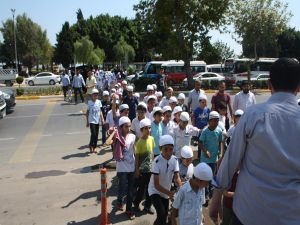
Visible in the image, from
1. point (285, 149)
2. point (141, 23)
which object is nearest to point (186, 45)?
point (141, 23)

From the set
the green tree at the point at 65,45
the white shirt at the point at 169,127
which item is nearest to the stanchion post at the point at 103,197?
the white shirt at the point at 169,127

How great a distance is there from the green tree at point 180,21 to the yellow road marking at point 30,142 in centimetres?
1252

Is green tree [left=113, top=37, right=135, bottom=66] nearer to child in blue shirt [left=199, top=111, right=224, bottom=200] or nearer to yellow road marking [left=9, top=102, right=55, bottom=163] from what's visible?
yellow road marking [left=9, top=102, right=55, bottom=163]

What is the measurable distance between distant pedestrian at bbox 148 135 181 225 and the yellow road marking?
6.65 m

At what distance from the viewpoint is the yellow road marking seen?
12059mm

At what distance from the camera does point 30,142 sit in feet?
46.9

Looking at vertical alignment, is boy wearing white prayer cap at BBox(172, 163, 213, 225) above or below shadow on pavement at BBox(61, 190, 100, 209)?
above

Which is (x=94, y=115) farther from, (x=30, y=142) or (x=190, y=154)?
(x=190, y=154)

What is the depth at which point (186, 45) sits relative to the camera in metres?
31.2

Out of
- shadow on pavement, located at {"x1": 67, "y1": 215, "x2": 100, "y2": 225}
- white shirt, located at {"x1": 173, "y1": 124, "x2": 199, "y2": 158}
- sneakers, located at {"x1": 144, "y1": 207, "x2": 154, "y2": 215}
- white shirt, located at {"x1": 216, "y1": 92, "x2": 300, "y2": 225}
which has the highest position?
white shirt, located at {"x1": 216, "y1": 92, "x2": 300, "y2": 225}

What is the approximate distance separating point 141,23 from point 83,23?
159 ft

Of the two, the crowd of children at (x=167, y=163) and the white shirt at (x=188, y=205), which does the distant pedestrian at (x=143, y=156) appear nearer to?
the crowd of children at (x=167, y=163)

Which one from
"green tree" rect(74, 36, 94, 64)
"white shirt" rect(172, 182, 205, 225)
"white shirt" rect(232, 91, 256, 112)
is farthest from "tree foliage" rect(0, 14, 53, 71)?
"white shirt" rect(172, 182, 205, 225)

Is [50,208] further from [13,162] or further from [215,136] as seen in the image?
[13,162]
